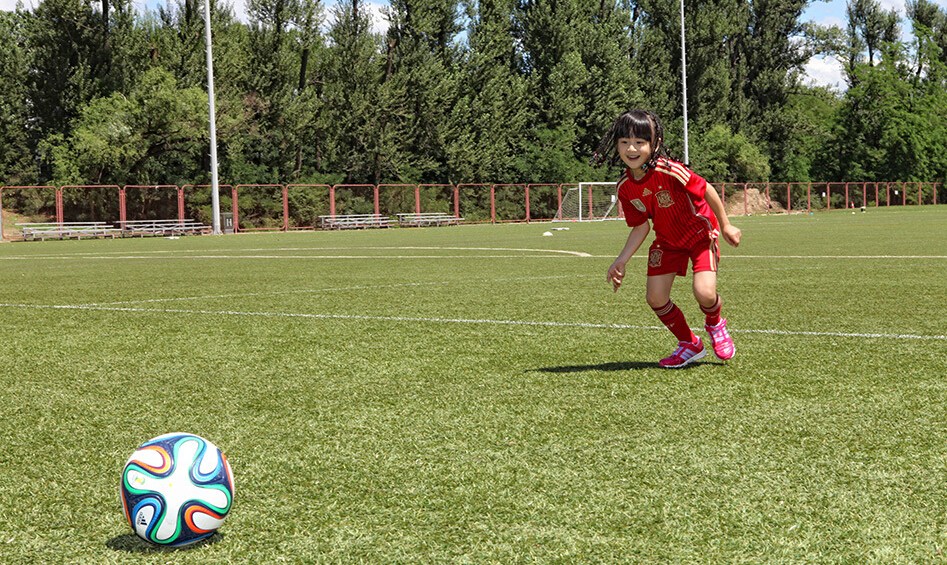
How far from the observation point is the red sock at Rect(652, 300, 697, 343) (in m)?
6.50

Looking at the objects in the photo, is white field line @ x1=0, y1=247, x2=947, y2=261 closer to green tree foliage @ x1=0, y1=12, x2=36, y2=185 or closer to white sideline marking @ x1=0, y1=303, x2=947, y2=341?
white sideline marking @ x1=0, y1=303, x2=947, y2=341

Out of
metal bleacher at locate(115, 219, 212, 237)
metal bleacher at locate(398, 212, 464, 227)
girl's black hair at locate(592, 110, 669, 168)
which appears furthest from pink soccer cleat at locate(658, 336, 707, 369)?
metal bleacher at locate(398, 212, 464, 227)

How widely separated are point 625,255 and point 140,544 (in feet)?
13.0

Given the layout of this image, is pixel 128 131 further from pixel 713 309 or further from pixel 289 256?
pixel 713 309

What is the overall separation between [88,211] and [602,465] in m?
38.1

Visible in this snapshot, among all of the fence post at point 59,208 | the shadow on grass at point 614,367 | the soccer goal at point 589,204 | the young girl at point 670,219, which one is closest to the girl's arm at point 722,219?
the young girl at point 670,219

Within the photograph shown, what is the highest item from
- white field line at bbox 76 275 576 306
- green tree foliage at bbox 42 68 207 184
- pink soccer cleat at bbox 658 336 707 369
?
green tree foliage at bbox 42 68 207 184

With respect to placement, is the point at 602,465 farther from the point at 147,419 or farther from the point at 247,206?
the point at 247,206

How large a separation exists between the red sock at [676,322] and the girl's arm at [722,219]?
0.55 metres

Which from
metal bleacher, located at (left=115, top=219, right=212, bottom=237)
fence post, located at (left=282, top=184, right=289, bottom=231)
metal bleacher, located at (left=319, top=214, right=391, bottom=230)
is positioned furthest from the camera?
metal bleacher, located at (left=319, top=214, right=391, bottom=230)

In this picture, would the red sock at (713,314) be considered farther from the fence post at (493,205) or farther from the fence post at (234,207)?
the fence post at (493,205)

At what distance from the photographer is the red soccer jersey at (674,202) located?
641 cm

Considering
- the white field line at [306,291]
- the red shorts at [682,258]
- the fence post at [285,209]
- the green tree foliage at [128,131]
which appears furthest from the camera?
the fence post at [285,209]

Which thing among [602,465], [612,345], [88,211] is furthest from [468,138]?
[602,465]
